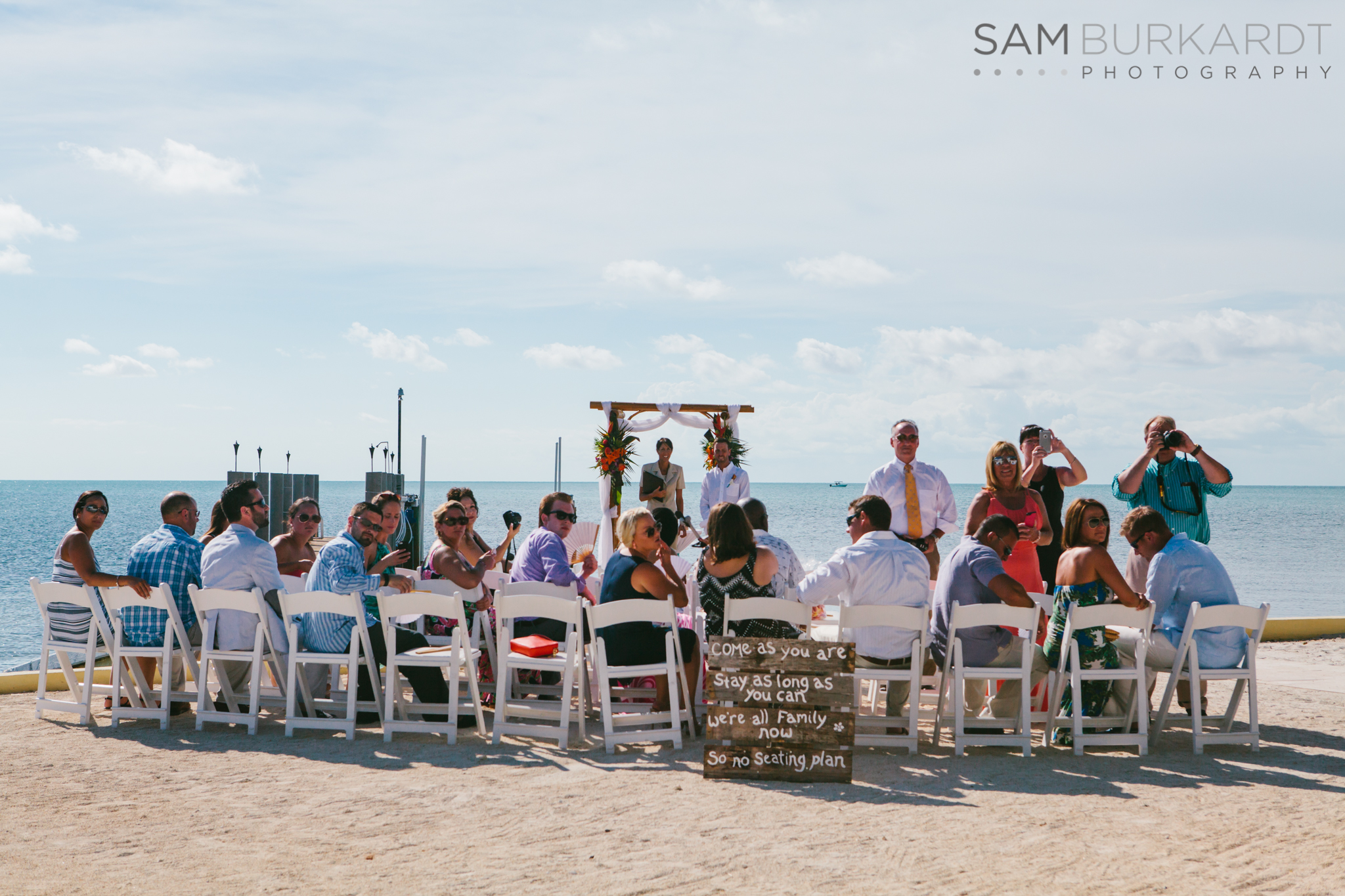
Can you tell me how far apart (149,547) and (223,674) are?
2.85ft

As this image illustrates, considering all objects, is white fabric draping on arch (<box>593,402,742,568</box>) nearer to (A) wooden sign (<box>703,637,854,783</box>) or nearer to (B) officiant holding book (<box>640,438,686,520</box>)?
(B) officiant holding book (<box>640,438,686,520</box>)

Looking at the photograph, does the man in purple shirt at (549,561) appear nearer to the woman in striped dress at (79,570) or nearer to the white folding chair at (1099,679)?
the woman in striped dress at (79,570)

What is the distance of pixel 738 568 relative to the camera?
550 centimetres

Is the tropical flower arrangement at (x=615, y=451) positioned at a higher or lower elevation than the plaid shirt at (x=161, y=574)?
higher

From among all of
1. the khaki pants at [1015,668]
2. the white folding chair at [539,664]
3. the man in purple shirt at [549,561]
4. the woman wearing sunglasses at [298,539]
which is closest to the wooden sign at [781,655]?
the white folding chair at [539,664]

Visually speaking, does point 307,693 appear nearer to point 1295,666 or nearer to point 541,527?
point 541,527

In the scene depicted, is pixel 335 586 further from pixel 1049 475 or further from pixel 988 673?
pixel 1049 475

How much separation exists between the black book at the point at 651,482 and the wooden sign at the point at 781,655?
17.3 ft

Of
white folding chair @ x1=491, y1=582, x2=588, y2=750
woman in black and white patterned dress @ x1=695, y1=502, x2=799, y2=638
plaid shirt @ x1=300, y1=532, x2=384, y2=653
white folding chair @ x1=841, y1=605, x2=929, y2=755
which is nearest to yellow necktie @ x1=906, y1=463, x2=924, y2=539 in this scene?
white folding chair @ x1=841, y1=605, x2=929, y2=755

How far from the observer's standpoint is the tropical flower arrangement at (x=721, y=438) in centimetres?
1078

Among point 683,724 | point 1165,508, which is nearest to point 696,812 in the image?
point 683,724

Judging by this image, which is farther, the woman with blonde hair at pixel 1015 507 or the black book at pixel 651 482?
the black book at pixel 651 482

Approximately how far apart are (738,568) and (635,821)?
1.64 meters

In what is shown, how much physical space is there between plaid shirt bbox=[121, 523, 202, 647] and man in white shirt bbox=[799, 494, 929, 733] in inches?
138
